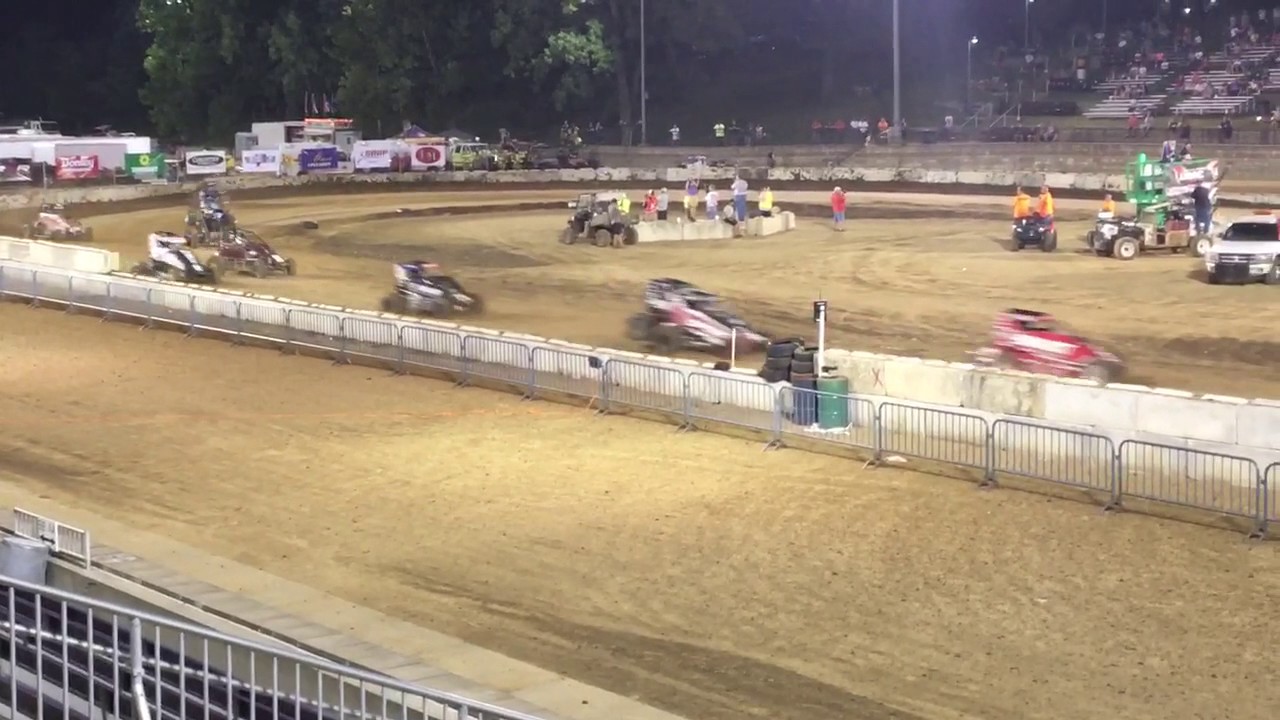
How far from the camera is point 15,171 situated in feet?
208

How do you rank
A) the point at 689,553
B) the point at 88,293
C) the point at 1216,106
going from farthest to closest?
1. the point at 1216,106
2. the point at 88,293
3. the point at 689,553

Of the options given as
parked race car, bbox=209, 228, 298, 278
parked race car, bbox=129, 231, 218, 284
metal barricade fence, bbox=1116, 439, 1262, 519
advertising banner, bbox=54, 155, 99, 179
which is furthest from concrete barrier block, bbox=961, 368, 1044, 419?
advertising banner, bbox=54, 155, 99, 179

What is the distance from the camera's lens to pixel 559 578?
14.5m

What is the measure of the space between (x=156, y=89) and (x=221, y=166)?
36571 millimetres

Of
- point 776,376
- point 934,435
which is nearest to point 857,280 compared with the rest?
point 776,376

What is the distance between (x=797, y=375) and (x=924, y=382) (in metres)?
1.63

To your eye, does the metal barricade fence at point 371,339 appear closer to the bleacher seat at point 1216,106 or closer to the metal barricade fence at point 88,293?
the metal barricade fence at point 88,293

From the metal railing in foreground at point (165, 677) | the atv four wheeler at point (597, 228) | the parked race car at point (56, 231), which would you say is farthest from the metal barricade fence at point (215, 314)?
the metal railing in foreground at point (165, 677)

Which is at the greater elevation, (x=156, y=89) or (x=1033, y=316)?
(x=156, y=89)

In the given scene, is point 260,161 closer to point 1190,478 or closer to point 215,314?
point 215,314

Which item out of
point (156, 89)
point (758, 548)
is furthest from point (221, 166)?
point (758, 548)

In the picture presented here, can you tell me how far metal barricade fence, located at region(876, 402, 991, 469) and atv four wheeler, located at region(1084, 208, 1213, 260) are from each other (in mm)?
18777

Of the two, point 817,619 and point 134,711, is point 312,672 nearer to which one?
point 134,711

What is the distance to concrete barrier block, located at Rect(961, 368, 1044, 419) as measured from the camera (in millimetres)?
19317
